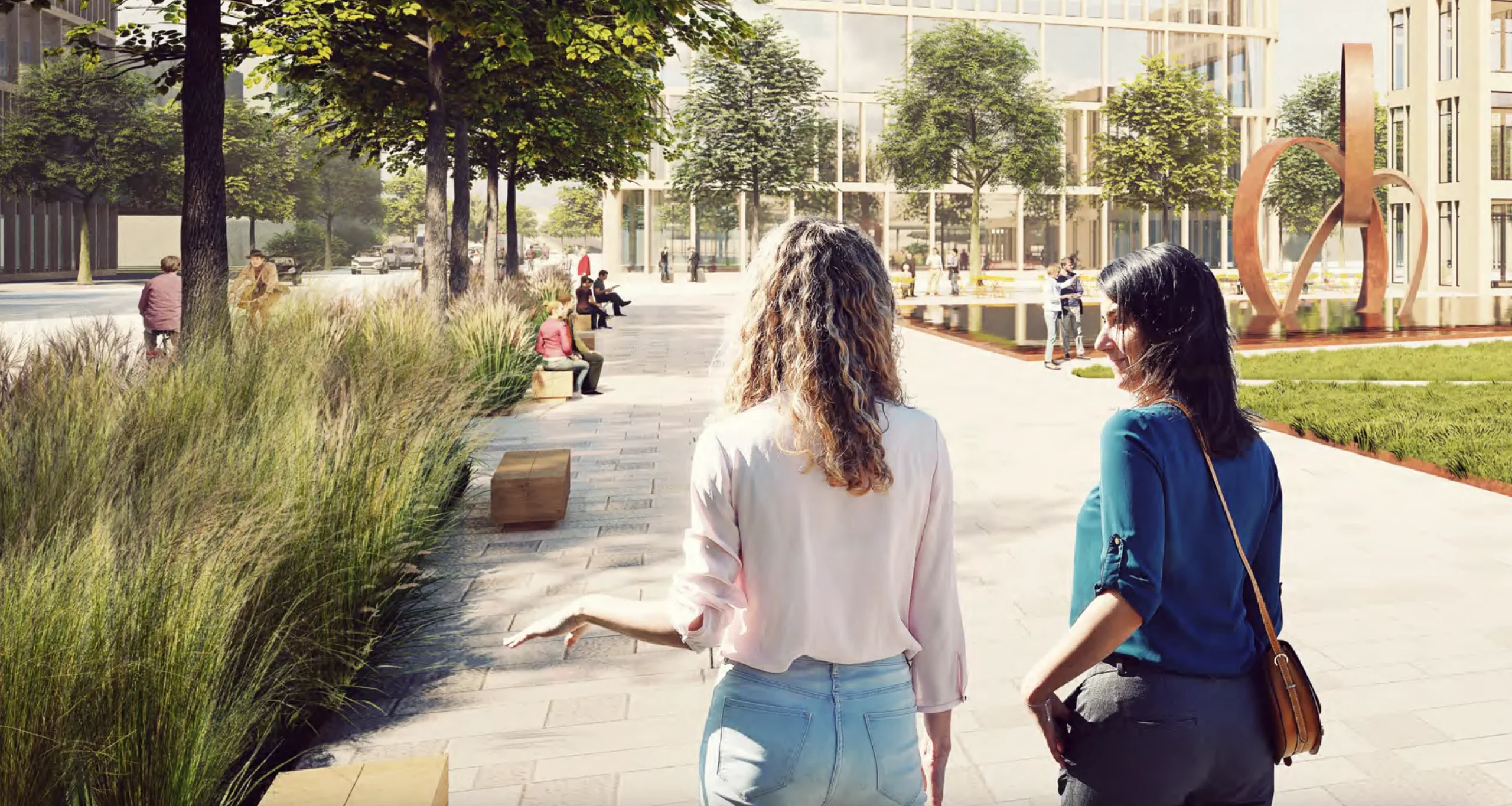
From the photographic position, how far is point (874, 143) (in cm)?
6138

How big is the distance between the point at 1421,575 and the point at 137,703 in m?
5.88

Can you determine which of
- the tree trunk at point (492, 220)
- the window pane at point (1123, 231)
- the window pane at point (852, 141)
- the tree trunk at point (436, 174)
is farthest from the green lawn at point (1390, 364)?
the window pane at point (1123, 231)

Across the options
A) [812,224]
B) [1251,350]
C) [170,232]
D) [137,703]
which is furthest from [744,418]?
[170,232]

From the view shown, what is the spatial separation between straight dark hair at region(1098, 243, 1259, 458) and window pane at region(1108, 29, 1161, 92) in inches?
2659

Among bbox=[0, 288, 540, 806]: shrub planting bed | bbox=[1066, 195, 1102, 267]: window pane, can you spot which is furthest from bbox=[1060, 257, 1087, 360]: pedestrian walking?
bbox=[1066, 195, 1102, 267]: window pane

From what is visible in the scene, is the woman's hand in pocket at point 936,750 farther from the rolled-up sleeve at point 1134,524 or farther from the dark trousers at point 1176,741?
the rolled-up sleeve at point 1134,524

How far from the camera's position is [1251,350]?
19703 mm

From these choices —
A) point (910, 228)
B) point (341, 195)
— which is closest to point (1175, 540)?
point (910, 228)

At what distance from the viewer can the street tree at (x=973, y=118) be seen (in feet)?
156

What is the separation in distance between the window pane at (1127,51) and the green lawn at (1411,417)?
55369mm

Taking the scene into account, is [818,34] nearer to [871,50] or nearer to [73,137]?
[871,50]

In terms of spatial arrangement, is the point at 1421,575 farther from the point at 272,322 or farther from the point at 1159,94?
the point at 1159,94

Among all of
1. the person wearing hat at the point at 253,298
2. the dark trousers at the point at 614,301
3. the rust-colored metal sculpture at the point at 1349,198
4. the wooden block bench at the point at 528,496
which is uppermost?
the rust-colored metal sculpture at the point at 1349,198

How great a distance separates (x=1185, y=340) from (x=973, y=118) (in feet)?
157
